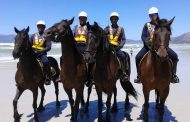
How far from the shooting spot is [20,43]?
749cm

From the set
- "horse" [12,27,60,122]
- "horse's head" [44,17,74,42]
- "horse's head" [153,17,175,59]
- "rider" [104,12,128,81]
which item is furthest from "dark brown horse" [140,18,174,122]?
"horse" [12,27,60,122]

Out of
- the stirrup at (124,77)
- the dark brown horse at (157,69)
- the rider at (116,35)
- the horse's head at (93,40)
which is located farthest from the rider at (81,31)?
the dark brown horse at (157,69)

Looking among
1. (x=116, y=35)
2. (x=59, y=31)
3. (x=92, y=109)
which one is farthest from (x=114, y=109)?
(x=59, y=31)

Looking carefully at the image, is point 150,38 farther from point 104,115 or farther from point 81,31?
point 104,115

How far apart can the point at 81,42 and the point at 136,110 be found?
110 inches

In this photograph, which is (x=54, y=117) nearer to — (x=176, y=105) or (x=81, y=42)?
(x=81, y=42)

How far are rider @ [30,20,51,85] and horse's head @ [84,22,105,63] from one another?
2286 millimetres

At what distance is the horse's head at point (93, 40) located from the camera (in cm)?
686

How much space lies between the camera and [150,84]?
7.64m

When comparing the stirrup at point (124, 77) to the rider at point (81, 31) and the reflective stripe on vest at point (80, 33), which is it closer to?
the rider at point (81, 31)

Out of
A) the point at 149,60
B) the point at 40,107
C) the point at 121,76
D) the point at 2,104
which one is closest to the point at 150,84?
the point at 149,60

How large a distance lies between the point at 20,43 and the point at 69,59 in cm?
125

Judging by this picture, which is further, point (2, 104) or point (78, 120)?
point (2, 104)

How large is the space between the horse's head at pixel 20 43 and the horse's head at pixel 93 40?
5.52ft
